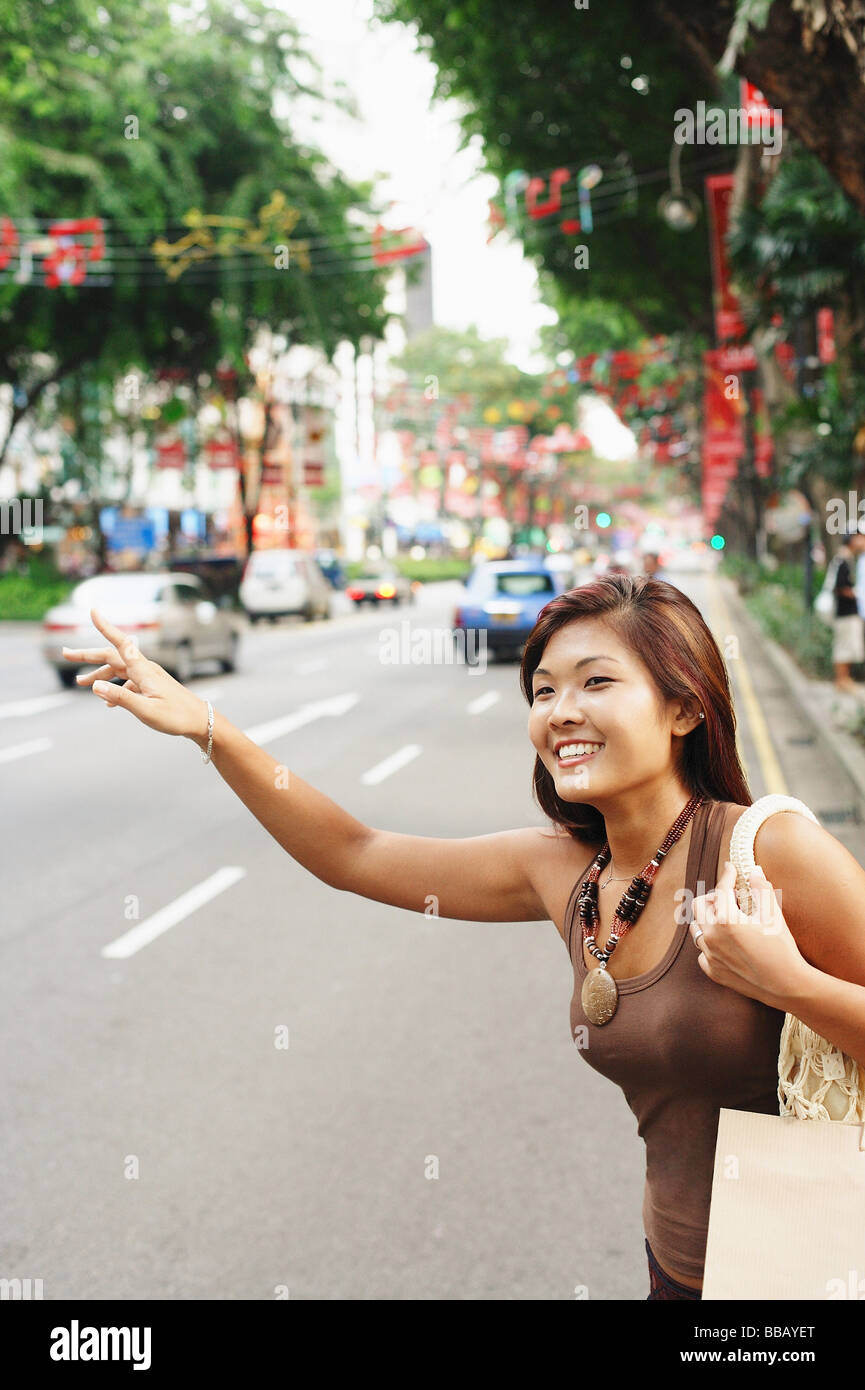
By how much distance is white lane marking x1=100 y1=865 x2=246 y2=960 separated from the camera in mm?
6953

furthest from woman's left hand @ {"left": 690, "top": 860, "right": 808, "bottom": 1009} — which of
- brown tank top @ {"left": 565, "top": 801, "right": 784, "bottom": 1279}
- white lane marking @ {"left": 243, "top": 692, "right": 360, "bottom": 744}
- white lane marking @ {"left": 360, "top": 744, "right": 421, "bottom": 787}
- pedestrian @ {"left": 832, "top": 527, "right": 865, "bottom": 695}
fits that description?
pedestrian @ {"left": 832, "top": 527, "right": 865, "bottom": 695}

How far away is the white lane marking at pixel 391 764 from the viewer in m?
12.0

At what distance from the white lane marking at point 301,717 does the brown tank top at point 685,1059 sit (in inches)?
467

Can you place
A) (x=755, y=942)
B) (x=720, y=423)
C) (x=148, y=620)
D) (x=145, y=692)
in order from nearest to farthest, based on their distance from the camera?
(x=755, y=942), (x=145, y=692), (x=148, y=620), (x=720, y=423)

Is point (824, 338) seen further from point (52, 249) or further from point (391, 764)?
point (52, 249)

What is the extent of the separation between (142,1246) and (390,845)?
1956 millimetres

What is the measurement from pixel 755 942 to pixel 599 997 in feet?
1.14

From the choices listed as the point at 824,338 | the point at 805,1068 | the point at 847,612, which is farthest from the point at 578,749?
the point at 824,338

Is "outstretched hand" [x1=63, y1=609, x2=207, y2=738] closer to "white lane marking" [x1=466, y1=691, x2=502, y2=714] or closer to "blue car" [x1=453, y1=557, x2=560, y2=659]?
"white lane marking" [x1=466, y1=691, x2=502, y2=714]

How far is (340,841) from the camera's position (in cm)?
244

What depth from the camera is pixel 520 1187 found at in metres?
4.22

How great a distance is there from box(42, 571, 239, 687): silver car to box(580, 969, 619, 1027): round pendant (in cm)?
1771
